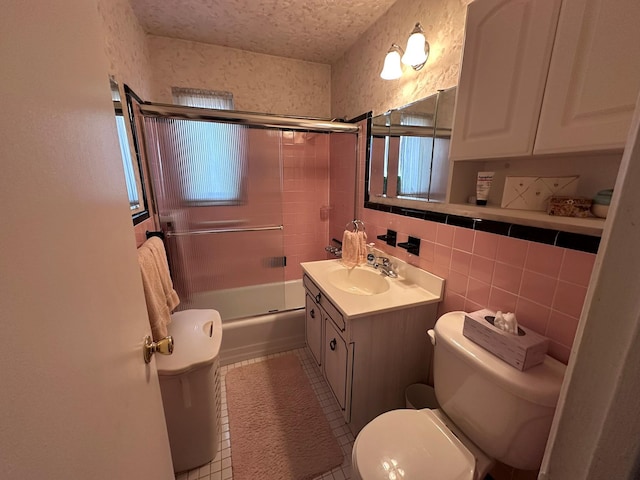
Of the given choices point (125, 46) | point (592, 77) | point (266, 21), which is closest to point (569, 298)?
point (592, 77)

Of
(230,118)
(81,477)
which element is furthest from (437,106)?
(81,477)

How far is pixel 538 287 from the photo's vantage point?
0.94 m

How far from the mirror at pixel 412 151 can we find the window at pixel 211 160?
1.03 meters

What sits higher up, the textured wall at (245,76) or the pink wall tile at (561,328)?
the textured wall at (245,76)

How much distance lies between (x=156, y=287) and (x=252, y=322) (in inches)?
34.9

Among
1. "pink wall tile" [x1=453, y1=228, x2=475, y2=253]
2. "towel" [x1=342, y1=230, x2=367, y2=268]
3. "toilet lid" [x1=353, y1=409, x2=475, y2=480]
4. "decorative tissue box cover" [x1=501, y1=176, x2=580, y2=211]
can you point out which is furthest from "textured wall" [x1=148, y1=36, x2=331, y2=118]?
"toilet lid" [x1=353, y1=409, x2=475, y2=480]

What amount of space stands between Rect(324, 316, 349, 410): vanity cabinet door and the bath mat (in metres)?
0.25

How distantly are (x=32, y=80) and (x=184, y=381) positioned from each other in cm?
120

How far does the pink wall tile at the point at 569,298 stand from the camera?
32.8 inches

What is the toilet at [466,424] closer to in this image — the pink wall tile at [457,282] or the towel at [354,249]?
the pink wall tile at [457,282]

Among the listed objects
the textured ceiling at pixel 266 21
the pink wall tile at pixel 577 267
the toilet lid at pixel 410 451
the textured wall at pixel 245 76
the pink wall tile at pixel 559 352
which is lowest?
the toilet lid at pixel 410 451

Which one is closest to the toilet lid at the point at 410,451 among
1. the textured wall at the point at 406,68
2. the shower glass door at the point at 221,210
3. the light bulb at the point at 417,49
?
the shower glass door at the point at 221,210

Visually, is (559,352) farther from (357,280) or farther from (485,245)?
(357,280)

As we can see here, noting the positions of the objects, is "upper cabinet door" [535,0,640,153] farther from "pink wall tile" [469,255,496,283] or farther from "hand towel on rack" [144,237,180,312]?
"hand towel on rack" [144,237,180,312]
